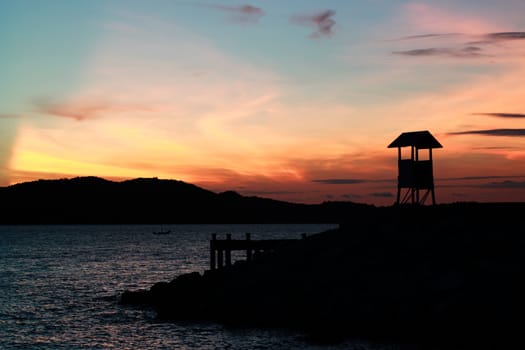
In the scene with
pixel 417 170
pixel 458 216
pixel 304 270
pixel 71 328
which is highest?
pixel 417 170

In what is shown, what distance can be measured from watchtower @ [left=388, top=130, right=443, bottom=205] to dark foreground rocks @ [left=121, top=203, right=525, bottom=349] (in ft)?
5.48

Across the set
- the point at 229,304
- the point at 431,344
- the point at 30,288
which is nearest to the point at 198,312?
the point at 229,304

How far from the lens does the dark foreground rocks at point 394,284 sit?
2319 centimetres

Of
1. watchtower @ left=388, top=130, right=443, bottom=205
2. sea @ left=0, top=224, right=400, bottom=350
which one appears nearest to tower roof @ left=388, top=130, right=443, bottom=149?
watchtower @ left=388, top=130, right=443, bottom=205

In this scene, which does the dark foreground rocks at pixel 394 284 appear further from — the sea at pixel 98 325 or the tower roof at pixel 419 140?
the tower roof at pixel 419 140

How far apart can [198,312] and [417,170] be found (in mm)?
12635

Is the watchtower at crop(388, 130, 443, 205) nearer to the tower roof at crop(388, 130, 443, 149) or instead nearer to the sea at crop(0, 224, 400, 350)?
the tower roof at crop(388, 130, 443, 149)

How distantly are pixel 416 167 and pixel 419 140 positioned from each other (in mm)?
1470

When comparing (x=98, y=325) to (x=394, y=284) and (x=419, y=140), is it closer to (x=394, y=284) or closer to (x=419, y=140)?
(x=394, y=284)

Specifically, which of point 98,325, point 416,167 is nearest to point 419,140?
point 416,167

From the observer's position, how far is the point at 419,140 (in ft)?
109

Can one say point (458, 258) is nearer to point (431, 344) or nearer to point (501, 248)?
point (501, 248)

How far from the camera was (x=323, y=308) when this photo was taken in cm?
2639

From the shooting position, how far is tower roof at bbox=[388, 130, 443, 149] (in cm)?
3325
